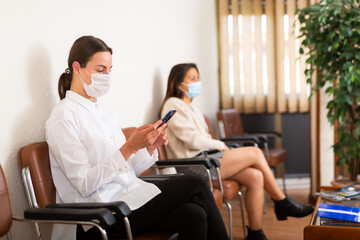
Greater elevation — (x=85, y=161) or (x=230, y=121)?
(x=85, y=161)

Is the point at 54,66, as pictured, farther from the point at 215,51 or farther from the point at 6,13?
the point at 215,51

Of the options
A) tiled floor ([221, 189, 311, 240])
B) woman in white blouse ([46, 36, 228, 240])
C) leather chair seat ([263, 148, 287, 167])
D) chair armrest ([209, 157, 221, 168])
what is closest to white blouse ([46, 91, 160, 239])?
woman in white blouse ([46, 36, 228, 240])

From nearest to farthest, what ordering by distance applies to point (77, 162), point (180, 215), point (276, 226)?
point (77, 162) → point (180, 215) → point (276, 226)

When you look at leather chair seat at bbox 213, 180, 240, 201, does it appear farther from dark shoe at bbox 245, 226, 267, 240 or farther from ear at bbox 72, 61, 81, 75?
ear at bbox 72, 61, 81, 75

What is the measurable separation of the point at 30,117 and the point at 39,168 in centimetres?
24

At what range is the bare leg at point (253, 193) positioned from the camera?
3.11m

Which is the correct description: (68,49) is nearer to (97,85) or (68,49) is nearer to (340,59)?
(97,85)

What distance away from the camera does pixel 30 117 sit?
1.93 meters

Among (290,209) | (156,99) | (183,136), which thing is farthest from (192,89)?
(290,209)

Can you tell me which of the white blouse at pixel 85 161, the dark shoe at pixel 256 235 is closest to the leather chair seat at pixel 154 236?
the white blouse at pixel 85 161

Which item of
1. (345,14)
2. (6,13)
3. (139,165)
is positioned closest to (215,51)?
(345,14)

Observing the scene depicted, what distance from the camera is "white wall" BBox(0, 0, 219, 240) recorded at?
71.2 inches

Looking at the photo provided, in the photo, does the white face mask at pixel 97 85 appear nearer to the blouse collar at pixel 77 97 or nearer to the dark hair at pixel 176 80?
the blouse collar at pixel 77 97

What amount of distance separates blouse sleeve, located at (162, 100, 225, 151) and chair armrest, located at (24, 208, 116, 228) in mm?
1668
